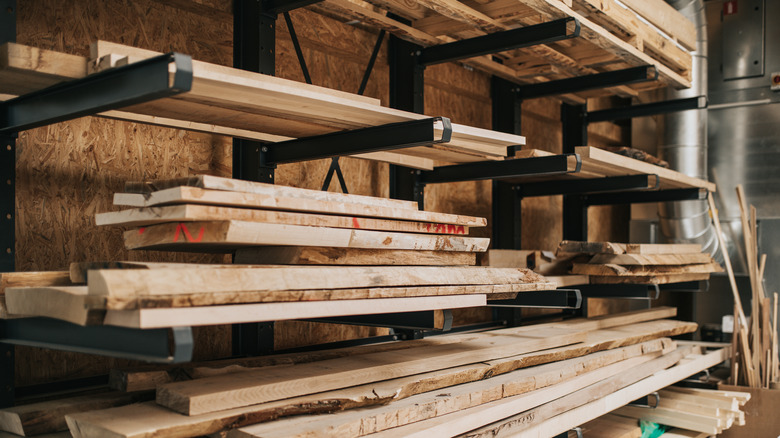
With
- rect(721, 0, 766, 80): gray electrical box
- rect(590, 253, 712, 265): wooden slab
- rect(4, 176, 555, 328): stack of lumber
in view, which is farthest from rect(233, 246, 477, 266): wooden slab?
rect(721, 0, 766, 80): gray electrical box

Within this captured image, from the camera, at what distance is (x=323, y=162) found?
12.2 ft

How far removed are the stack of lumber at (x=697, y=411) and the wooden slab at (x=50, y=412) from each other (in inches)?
130

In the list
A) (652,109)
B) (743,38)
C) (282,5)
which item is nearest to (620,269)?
(652,109)

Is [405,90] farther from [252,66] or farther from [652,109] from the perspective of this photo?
[652,109]

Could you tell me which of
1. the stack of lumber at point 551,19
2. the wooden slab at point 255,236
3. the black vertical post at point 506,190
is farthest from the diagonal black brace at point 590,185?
the wooden slab at point 255,236

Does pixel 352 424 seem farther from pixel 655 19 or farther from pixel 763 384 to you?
pixel 763 384

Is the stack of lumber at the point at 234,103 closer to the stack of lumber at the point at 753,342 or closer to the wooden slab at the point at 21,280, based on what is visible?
the wooden slab at the point at 21,280

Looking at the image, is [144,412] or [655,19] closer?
[144,412]

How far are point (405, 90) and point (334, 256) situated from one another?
6.05 feet

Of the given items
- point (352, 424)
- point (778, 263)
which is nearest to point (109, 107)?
point (352, 424)

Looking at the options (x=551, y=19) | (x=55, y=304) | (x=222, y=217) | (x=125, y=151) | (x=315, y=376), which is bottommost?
(x=315, y=376)

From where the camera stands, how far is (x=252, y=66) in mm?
2857

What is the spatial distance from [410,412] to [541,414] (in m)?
0.84

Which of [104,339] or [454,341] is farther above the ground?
[104,339]
